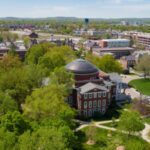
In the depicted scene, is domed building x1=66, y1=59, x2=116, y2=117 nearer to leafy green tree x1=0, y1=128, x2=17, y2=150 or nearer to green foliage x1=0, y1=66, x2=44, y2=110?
green foliage x1=0, y1=66, x2=44, y2=110

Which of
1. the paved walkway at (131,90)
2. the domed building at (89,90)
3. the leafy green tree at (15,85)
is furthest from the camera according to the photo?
the paved walkway at (131,90)

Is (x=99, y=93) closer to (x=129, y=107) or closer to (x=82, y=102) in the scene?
(x=82, y=102)

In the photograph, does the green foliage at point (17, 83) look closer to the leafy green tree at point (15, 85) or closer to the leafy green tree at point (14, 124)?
the leafy green tree at point (15, 85)

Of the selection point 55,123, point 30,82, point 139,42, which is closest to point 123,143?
point 55,123

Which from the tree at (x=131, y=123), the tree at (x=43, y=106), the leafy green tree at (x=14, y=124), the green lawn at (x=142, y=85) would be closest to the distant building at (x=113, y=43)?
the green lawn at (x=142, y=85)

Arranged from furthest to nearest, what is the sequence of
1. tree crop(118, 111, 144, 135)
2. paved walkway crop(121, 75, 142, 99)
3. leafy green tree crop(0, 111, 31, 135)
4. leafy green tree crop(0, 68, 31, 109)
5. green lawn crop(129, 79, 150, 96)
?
1. green lawn crop(129, 79, 150, 96)
2. paved walkway crop(121, 75, 142, 99)
3. leafy green tree crop(0, 68, 31, 109)
4. tree crop(118, 111, 144, 135)
5. leafy green tree crop(0, 111, 31, 135)

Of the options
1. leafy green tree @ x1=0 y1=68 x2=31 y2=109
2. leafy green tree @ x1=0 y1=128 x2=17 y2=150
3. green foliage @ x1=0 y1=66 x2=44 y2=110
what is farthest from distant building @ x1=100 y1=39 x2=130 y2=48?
leafy green tree @ x1=0 y1=128 x2=17 y2=150

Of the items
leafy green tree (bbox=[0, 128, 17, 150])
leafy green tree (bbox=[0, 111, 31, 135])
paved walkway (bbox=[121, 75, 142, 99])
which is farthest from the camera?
paved walkway (bbox=[121, 75, 142, 99])
